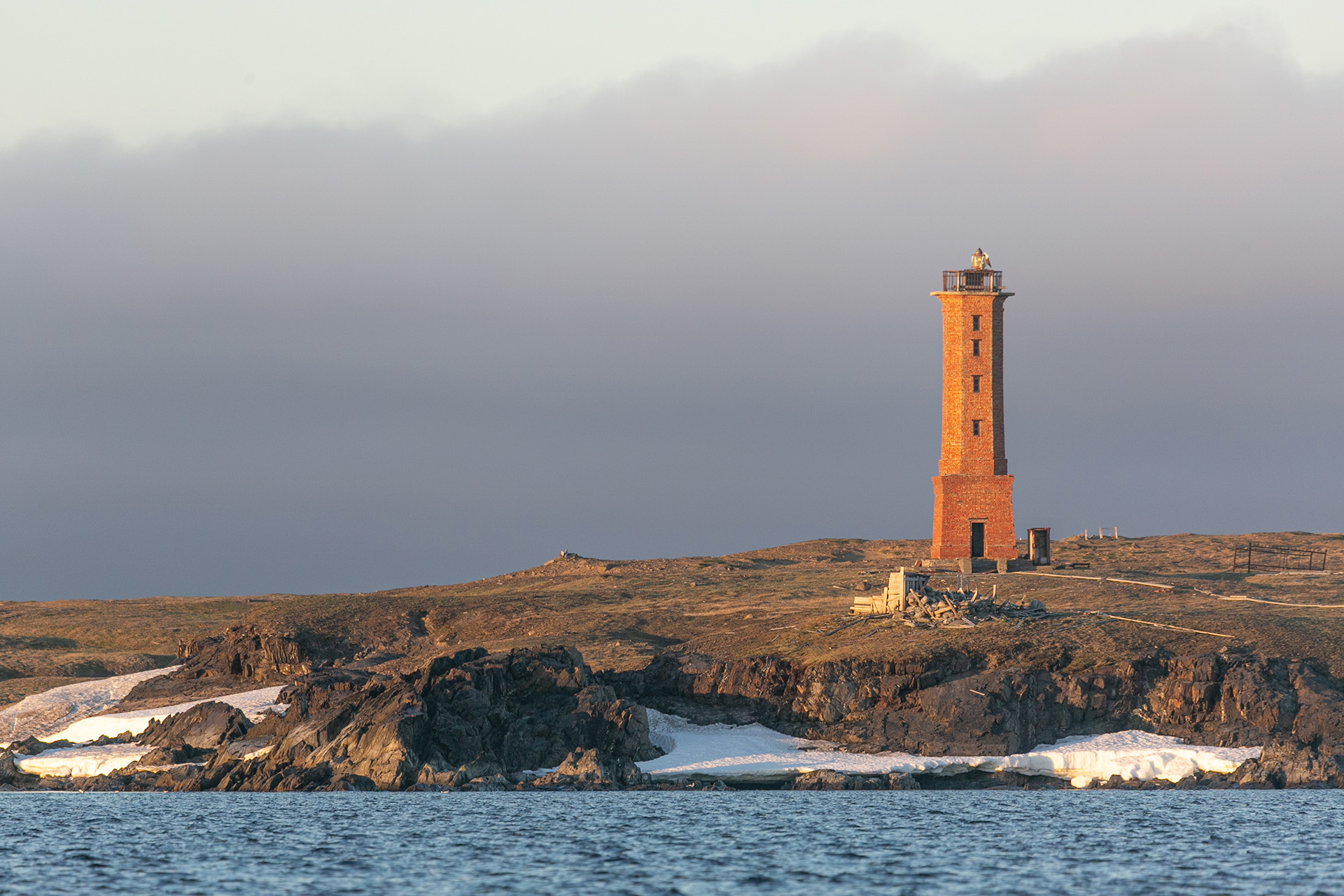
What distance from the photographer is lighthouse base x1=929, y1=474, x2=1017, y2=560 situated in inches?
3506

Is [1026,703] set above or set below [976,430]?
below

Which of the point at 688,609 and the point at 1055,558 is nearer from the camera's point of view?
the point at 688,609

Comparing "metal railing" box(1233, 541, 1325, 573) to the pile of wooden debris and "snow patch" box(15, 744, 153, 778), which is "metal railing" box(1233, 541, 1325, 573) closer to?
the pile of wooden debris

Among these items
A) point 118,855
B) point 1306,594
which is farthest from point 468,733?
point 1306,594

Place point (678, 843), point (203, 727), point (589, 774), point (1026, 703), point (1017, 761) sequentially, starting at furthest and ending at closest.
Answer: point (203, 727) < point (1026, 703) < point (1017, 761) < point (589, 774) < point (678, 843)

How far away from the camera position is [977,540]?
89.8 metres

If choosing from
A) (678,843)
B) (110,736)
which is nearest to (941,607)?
(678,843)

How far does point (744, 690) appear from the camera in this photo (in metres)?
69.6

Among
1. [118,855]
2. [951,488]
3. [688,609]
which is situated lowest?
[118,855]

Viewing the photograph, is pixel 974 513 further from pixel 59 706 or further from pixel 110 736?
pixel 59 706

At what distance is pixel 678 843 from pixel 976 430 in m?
47.8

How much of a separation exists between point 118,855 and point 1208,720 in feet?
138

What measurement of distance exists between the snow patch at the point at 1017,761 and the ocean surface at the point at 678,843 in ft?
4.52

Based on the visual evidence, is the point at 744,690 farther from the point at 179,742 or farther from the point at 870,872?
the point at 870,872
